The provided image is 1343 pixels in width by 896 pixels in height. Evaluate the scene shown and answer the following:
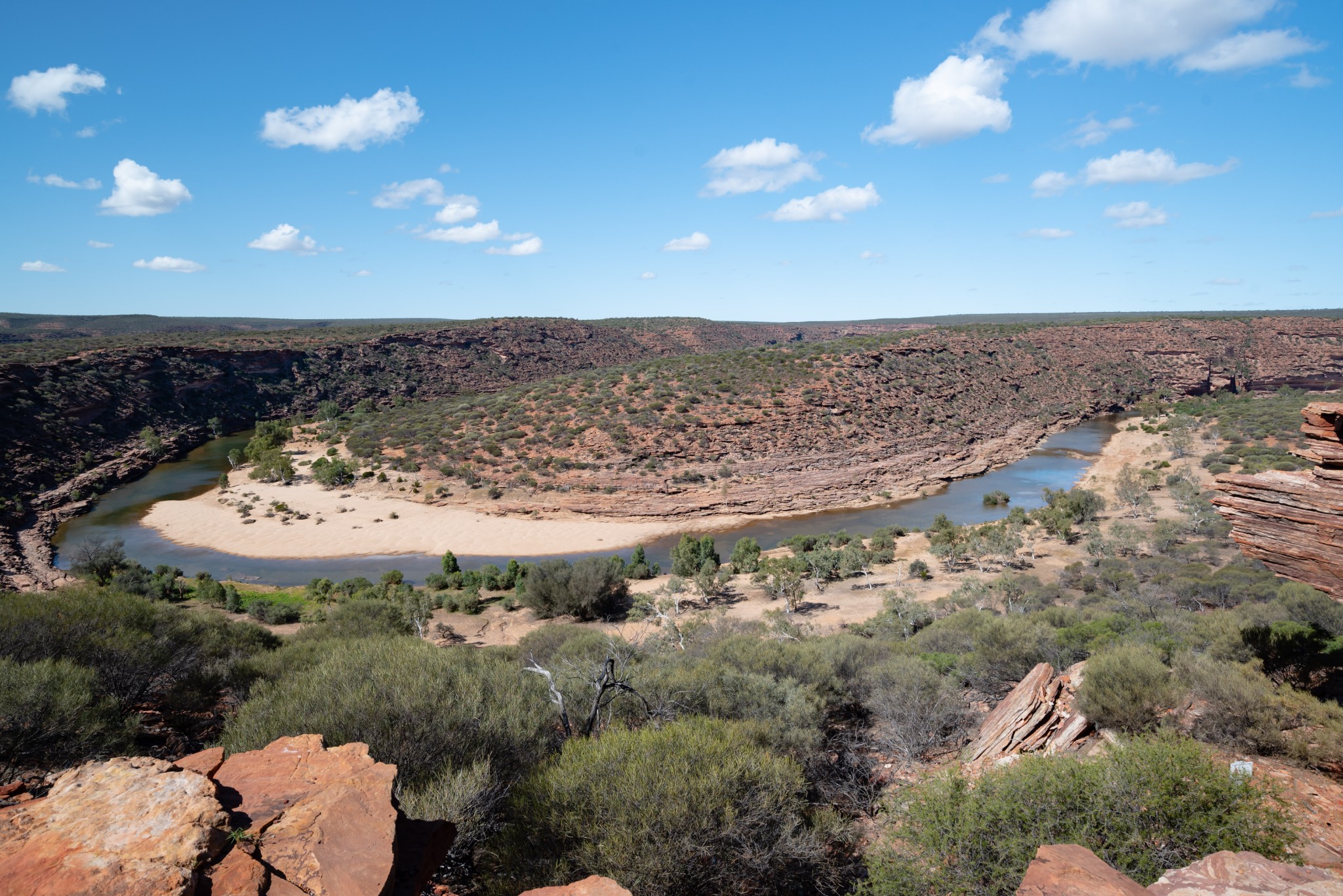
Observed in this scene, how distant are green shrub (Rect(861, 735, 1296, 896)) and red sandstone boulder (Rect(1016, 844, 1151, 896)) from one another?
0.60 metres

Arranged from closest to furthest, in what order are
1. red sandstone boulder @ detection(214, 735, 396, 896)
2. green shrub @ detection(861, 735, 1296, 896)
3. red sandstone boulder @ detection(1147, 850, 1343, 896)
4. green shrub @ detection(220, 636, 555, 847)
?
1. red sandstone boulder @ detection(214, 735, 396, 896)
2. red sandstone boulder @ detection(1147, 850, 1343, 896)
3. green shrub @ detection(861, 735, 1296, 896)
4. green shrub @ detection(220, 636, 555, 847)

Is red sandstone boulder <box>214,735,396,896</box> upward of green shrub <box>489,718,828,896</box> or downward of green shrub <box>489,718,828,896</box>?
upward

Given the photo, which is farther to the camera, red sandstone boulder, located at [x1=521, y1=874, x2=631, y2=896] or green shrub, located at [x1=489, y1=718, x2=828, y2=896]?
green shrub, located at [x1=489, y1=718, x2=828, y2=896]

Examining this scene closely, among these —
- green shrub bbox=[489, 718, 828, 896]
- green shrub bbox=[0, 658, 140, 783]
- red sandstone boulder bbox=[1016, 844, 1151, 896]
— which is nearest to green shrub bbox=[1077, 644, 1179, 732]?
red sandstone boulder bbox=[1016, 844, 1151, 896]

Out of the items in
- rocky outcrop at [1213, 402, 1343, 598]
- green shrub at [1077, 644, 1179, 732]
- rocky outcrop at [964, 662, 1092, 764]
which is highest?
rocky outcrop at [1213, 402, 1343, 598]

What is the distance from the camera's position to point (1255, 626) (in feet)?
30.5

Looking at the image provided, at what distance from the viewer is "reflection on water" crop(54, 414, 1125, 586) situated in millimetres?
26766

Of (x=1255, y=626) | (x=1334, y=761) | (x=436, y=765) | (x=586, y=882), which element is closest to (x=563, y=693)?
(x=436, y=765)

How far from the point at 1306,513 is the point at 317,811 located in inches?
393

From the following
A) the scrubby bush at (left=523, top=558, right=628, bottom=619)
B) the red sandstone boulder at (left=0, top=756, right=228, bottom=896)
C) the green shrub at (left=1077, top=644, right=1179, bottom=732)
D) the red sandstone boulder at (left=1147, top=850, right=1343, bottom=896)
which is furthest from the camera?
the scrubby bush at (left=523, top=558, right=628, bottom=619)

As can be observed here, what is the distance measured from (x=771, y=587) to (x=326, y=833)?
17.6 m

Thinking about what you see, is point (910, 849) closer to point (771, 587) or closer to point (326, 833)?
point (326, 833)

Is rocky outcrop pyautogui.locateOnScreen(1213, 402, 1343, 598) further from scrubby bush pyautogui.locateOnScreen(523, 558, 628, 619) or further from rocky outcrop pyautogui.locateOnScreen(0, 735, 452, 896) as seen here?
scrubby bush pyautogui.locateOnScreen(523, 558, 628, 619)

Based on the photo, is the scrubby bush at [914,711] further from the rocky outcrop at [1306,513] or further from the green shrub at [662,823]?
the rocky outcrop at [1306,513]
